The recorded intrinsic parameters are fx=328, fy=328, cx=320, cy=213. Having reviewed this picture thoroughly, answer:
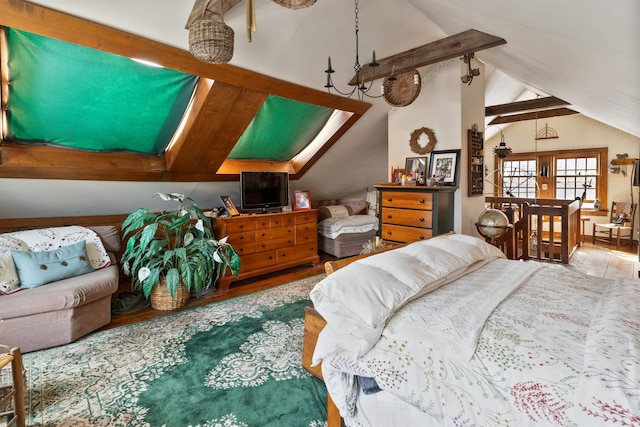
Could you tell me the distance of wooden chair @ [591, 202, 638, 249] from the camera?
5.95 m

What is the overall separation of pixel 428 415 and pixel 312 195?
15.6 ft

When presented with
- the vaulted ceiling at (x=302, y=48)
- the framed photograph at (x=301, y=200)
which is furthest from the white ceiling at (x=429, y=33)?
the framed photograph at (x=301, y=200)

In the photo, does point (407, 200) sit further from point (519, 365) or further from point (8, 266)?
point (8, 266)

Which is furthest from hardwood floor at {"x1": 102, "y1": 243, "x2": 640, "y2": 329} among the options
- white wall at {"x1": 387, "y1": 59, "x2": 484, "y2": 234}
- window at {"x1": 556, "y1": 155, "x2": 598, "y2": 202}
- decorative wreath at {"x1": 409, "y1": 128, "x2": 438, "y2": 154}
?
decorative wreath at {"x1": 409, "y1": 128, "x2": 438, "y2": 154}

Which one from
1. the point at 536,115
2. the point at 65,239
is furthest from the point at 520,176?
the point at 65,239

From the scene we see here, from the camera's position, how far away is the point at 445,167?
153 inches

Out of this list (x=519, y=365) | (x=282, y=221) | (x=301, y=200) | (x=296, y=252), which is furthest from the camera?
(x=301, y=200)

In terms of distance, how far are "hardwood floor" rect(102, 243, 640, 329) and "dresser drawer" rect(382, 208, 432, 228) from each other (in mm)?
1238

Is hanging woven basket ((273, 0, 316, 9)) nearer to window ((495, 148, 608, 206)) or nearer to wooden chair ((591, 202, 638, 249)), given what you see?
window ((495, 148, 608, 206))

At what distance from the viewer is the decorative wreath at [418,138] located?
4.04 metres

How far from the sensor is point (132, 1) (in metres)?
2.17

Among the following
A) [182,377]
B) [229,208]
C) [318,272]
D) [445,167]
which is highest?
[445,167]

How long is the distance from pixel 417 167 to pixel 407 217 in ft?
2.76

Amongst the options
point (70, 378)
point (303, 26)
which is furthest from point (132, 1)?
point (70, 378)
